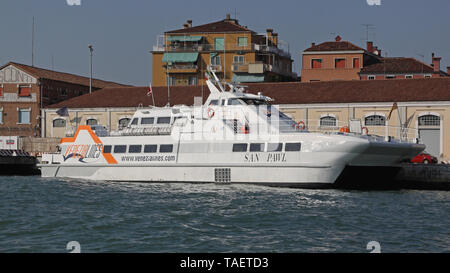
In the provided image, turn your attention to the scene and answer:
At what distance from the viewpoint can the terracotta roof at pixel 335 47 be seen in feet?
216

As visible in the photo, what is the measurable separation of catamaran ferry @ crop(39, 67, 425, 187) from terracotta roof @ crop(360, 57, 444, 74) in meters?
35.3

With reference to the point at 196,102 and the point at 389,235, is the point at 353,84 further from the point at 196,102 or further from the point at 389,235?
the point at 389,235

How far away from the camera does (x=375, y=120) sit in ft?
142

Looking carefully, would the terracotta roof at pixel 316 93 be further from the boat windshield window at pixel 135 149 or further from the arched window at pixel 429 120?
the boat windshield window at pixel 135 149

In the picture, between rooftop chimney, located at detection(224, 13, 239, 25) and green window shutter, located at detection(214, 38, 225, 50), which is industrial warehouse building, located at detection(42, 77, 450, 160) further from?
rooftop chimney, located at detection(224, 13, 239, 25)

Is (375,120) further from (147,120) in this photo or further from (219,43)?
(219,43)

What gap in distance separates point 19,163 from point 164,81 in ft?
90.2

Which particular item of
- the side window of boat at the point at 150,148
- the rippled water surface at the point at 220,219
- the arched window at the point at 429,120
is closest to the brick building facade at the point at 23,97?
the side window of boat at the point at 150,148

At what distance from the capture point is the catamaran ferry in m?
27.3

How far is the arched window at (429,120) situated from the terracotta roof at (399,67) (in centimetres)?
2159

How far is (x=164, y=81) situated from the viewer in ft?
221

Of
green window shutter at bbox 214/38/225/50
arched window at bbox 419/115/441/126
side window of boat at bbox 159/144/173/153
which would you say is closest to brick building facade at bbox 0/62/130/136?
green window shutter at bbox 214/38/225/50

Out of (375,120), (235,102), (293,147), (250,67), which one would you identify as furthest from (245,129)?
(250,67)
